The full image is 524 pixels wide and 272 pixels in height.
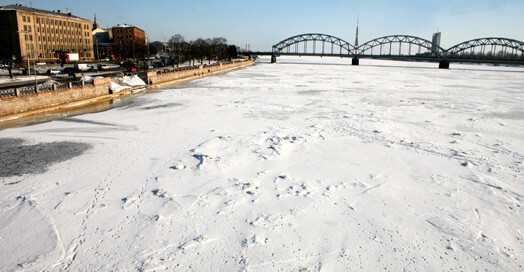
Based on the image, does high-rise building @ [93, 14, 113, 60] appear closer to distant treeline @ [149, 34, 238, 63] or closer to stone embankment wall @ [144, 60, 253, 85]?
distant treeline @ [149, 34, 238, 63]

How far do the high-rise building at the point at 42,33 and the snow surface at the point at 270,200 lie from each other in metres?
56.2

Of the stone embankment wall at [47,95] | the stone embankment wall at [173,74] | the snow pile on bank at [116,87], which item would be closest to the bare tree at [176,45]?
the stone embankment wall at [173,74]

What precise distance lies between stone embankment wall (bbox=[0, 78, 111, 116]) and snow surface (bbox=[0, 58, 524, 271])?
423cm

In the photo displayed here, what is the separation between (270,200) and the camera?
25.5 ft

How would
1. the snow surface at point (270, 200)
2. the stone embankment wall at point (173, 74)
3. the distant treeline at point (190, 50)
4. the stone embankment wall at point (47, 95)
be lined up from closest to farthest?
the snow surface at point (270, 200), the stone embankment wall at point (47, 95), the stone embankment wall at point (173, 74), the distant treeline at point (190, 50)

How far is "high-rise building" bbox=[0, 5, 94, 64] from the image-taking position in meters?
71.2

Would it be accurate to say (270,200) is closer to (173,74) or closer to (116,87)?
(116,87)

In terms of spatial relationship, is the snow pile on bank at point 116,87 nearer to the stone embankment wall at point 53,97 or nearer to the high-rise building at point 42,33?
the stone embankment wall at point 53,97

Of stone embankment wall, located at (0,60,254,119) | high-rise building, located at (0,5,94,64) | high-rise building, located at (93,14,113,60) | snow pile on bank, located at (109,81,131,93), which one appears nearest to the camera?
stone embankment wall, located at (0,60,254,119)

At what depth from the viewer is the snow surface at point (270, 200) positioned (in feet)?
18.5

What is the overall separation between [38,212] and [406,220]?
7.78 m

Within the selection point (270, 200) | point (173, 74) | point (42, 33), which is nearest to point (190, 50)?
point (42, 33)

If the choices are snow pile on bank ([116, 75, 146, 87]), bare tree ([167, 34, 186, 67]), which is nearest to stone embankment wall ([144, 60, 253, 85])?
snow pile on bank ([116, 75, 146, 87])

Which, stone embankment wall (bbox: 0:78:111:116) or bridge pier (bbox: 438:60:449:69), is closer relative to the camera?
stone embankment wall (bbox: 0:78:111:116)
